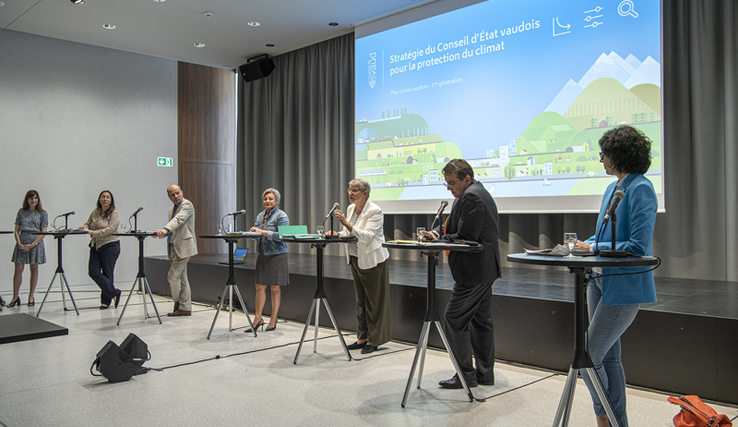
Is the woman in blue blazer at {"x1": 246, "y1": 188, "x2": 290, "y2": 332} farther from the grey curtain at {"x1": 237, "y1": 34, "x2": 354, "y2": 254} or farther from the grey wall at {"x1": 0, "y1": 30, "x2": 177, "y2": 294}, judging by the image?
the grey wall at {"x1": 0, "y1": 30, "x2": 177, "y2": 294}

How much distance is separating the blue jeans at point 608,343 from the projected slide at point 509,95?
326 centimetres

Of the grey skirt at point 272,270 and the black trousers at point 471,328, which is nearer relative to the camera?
the black trousers at point 471,328

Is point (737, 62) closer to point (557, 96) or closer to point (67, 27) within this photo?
point (557, 96)

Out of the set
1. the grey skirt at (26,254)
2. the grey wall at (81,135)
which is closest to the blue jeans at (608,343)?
the grey skirt at (26,254)

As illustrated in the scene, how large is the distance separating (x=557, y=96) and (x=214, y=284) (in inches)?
185

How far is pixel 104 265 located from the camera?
641 cm

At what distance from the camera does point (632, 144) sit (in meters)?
2.17

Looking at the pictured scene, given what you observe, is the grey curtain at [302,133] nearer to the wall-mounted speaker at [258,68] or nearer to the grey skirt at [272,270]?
the wall-mounted speaker at [258,68]

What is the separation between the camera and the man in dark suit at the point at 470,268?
3.10 meters

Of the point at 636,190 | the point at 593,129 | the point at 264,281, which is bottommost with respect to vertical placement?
the point at 264,281

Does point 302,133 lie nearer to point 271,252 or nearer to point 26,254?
Result: point 26,254

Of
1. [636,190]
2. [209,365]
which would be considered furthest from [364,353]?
[636,190]

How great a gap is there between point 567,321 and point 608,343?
150 centimetres

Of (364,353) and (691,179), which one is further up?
(691,179)
